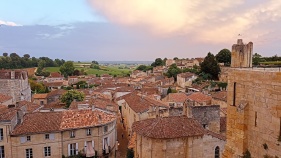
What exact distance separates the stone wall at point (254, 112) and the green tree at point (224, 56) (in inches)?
3235

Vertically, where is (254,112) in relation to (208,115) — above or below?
above

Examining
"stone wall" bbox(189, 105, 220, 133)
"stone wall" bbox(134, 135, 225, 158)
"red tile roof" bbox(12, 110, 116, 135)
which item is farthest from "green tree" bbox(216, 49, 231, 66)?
"stone wall" bbox(134, 135, 225, 158)

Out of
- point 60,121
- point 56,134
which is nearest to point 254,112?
point 56,134

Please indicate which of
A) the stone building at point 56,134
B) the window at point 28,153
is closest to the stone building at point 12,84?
the stone building at point 56,134

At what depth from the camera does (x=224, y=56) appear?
88562mm

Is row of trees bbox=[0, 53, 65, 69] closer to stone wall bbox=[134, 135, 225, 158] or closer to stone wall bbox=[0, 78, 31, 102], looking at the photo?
stone wall bbox=[0, 78, 31, 102]

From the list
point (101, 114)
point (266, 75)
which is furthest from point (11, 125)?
point (266, 75)

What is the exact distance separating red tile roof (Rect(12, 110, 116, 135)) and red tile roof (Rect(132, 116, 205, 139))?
9098 mm

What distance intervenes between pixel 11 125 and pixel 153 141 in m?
16.2

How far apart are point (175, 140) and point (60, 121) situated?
15639 mm

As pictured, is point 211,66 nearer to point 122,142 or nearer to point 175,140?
point 122,142

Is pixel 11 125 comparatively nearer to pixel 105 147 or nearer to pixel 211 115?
pixel 105 147

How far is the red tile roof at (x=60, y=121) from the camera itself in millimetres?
29211

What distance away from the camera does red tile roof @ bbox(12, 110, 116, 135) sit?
29.2 metres
